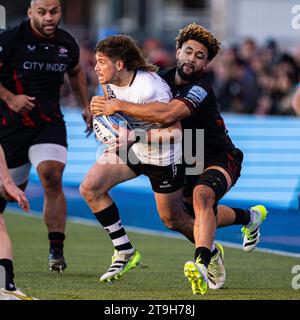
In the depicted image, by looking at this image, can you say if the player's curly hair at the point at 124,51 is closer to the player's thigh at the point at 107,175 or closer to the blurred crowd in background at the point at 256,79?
the player's thigh at the point at 107,175

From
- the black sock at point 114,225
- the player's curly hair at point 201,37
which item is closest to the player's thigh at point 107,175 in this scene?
the black sock at point 114,225

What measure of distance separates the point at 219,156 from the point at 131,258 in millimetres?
1147

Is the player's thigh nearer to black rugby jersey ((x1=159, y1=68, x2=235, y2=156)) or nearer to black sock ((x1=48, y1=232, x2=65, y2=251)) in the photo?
black rugby jersey ((x1=159, y1=68, x2=235, y2=156))

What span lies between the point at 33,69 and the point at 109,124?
1.66m

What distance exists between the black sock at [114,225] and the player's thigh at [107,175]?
21 cm

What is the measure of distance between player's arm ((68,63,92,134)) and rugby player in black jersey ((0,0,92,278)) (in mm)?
283

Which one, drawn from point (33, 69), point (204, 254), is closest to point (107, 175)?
point (204, 254)

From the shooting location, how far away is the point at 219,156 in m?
8.96

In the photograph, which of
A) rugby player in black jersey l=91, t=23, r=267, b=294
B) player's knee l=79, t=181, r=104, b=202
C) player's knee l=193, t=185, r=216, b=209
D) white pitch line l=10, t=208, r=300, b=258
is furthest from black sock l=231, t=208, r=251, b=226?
white pitch line l=10, t=208, r=300, b=258

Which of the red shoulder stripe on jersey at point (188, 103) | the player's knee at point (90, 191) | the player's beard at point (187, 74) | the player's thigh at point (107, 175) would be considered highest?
the player's beard at point (187, 74)

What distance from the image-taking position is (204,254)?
8.31 metres

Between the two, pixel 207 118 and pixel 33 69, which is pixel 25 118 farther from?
pixel 207 118

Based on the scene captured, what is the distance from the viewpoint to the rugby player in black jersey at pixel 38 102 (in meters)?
9.98
